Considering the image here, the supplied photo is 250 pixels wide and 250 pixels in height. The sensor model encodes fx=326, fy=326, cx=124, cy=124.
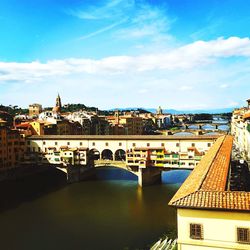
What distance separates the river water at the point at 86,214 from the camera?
1190 inches

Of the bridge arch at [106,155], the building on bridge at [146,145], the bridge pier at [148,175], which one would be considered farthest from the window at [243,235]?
the bridge arch at [106,155]

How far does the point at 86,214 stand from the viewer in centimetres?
3841

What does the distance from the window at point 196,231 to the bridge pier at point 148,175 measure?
34.6 meters

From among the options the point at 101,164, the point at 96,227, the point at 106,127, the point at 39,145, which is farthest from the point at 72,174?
the point at 106,127

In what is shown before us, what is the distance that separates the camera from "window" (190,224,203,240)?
16453 millimetres

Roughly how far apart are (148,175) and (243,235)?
36.9 metres

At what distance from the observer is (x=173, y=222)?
3453cm

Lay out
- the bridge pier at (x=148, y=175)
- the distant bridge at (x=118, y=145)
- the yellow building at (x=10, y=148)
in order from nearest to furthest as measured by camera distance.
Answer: the bridge pier at (x=148, y=175) < the distant bridge at (x=118, y=145) < the yellow building at (x=10, y=148)

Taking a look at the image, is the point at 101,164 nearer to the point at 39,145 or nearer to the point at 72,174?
the point at 72,174

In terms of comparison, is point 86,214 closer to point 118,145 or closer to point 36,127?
point 118,145

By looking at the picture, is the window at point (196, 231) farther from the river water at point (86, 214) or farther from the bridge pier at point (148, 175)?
the bridge pier at point (148, 175)

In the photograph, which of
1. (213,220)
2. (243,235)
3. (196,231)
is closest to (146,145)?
(196,231)

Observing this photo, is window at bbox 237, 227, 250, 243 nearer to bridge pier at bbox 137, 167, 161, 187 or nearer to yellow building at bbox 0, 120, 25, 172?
bridge pier at bbox 137, 167, 161, 187

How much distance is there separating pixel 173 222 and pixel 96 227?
8.13 meters
